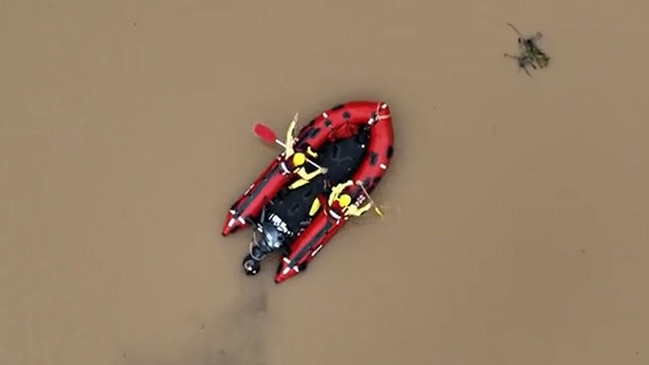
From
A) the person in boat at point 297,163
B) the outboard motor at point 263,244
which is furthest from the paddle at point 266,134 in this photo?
the outboard motor at point 263,244

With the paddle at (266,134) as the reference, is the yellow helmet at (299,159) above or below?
below

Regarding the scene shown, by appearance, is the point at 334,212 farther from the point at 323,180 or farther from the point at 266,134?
the point at 266,134

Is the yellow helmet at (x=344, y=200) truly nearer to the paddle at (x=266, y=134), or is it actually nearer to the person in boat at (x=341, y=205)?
the person in boat at (x=341, y=205)
